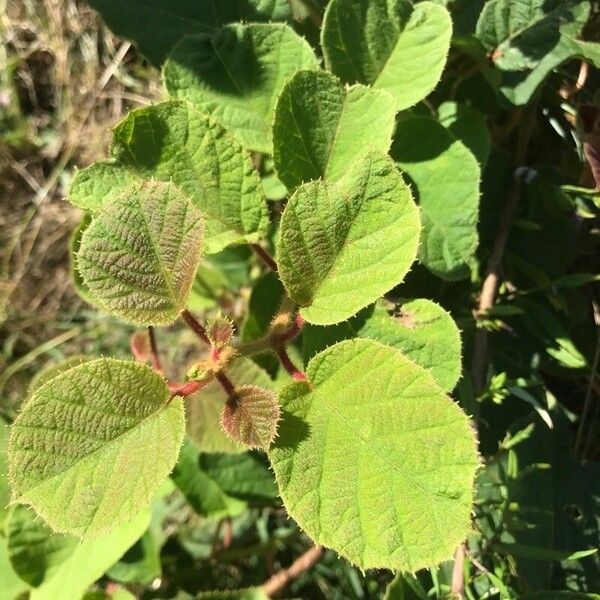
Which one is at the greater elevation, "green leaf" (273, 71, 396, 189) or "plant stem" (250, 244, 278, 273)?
"green leaf" (273, 71, 396, 189)

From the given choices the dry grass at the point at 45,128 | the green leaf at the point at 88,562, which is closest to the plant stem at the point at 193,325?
the green leaf at the point at 88,562

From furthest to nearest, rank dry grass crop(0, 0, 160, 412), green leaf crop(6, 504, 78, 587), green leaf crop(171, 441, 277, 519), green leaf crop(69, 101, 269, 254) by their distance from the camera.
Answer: dry grass crop(0, 0, 160, 412), green leaf crop(171, 441, 277, 519), green leaf crop(6, 504, 78, 587), green leaf crop(69, 101, 269, 254)

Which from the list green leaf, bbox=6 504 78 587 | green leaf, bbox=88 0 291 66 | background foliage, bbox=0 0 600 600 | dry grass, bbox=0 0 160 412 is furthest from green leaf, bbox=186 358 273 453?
dry grass, bbox=0 0 160 412

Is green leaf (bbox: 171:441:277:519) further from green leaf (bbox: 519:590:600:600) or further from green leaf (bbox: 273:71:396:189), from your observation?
green leaf (bbox: 273:71:396:189)

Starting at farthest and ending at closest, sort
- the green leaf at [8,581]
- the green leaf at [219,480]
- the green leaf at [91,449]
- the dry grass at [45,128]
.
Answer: the dry grass at [45,128] < the green leaf at [219,480] < the green leaf at [8,581] < the green leaf at [91,449]

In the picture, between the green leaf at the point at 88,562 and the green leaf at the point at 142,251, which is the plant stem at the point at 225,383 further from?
the green leaf at the point at 88,562

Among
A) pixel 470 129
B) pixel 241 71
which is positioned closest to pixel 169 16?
pixel 241 71

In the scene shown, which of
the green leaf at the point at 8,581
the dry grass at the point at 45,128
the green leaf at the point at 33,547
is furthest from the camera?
the dry grass at the point at 45,128

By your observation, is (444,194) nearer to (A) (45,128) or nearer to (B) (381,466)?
(B) (381,466)
